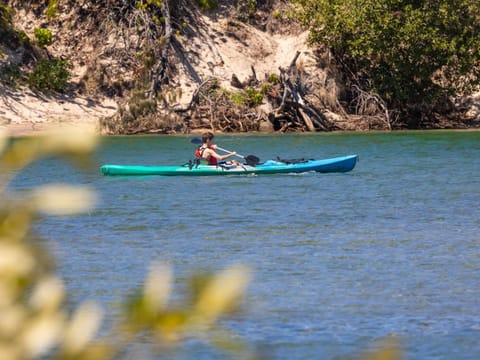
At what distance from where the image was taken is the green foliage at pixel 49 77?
37.2 m

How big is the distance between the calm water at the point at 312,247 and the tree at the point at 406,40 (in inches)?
535

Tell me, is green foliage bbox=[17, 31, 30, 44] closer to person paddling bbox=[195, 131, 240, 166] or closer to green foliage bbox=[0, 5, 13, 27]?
green foliage bbox=[0, 5, 13, 27]

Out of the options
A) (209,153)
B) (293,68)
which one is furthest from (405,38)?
(209,153)

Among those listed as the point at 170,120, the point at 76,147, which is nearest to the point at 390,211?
the point at 76,147

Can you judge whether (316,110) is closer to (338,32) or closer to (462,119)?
(338,32)

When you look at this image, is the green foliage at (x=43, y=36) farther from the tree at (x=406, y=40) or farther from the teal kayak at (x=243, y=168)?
the teal kayak at (x=243, y=168)

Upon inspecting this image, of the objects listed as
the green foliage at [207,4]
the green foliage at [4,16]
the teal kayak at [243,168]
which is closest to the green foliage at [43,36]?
the green foliage at [4,16]

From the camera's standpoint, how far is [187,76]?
1578 inches

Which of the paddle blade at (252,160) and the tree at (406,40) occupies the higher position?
the tree at (406,40)

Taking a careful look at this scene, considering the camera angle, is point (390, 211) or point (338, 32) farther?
point (338, 32)

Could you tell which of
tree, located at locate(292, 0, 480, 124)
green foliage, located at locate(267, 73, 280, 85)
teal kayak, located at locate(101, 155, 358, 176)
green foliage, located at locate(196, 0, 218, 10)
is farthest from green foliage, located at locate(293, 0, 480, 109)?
teal kayak, located at locate(101, 155, 358, 176)

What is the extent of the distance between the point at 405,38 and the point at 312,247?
2666cm

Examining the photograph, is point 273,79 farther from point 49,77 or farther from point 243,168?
point 243,168

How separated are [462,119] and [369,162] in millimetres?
14391
